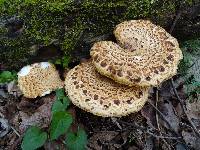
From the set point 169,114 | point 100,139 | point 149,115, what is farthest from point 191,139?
point 100,139

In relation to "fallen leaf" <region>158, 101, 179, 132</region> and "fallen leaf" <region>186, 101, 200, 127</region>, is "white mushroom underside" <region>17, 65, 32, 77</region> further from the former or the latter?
"fallen leaf" <region>186, 101, 200, 127</region>

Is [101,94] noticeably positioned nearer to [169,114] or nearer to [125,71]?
[125,71]

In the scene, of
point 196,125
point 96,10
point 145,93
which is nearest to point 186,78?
point 196,125

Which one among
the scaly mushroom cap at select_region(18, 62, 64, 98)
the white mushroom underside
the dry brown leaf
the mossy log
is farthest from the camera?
the white mushroom underside

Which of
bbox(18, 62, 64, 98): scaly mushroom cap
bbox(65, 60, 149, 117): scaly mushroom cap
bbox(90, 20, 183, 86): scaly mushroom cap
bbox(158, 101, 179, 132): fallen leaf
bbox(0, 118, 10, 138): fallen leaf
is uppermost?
bbox(90, 20, 183, 86): scaly mushroom cap

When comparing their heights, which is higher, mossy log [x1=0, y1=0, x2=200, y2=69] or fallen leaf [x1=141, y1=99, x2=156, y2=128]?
mossy log [x1=0, y1=0, x2=200, y2=69]

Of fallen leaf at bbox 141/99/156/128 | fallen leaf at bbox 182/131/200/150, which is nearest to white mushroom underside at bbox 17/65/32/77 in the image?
fallen leaf at bbox 141/99/156/128

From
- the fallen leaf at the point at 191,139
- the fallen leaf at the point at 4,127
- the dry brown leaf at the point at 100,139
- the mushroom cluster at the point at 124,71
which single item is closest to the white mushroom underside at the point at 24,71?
the mushroom cluster at the point at 124,71
